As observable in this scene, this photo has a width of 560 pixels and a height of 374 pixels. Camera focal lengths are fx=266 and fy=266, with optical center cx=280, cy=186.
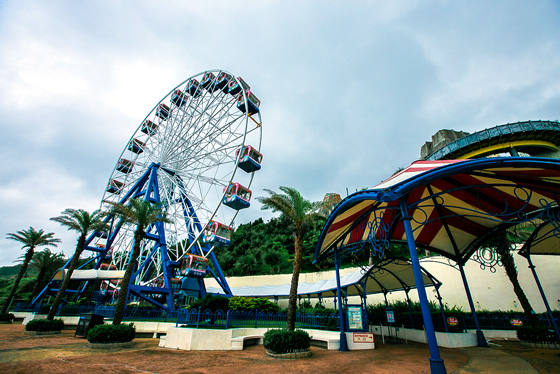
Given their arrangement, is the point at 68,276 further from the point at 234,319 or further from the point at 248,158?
the point at 248,158

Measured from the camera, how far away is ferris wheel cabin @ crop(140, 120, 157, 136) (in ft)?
108

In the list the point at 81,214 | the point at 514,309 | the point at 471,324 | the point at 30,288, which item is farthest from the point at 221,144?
the point at 30,288

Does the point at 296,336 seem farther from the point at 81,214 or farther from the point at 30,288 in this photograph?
the point at 30,288

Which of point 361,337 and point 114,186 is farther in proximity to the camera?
point 114,186

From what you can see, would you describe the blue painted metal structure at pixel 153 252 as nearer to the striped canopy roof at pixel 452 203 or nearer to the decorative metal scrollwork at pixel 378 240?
the striped canopy roof at pixel 452 203

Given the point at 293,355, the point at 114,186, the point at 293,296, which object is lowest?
the point at 293,355

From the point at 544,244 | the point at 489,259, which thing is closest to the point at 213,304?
the point at 544,244

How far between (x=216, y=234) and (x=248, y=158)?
762 centimetres

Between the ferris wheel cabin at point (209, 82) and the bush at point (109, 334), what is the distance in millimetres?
23813

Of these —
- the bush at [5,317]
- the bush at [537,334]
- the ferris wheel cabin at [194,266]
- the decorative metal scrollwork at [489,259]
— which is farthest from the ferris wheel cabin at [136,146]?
the bush at [537,334]

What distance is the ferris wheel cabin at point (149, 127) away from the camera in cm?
3297

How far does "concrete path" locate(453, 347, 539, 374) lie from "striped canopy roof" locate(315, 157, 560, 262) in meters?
3.54

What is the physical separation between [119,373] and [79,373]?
1.06 m

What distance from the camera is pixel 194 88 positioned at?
1222 inches
